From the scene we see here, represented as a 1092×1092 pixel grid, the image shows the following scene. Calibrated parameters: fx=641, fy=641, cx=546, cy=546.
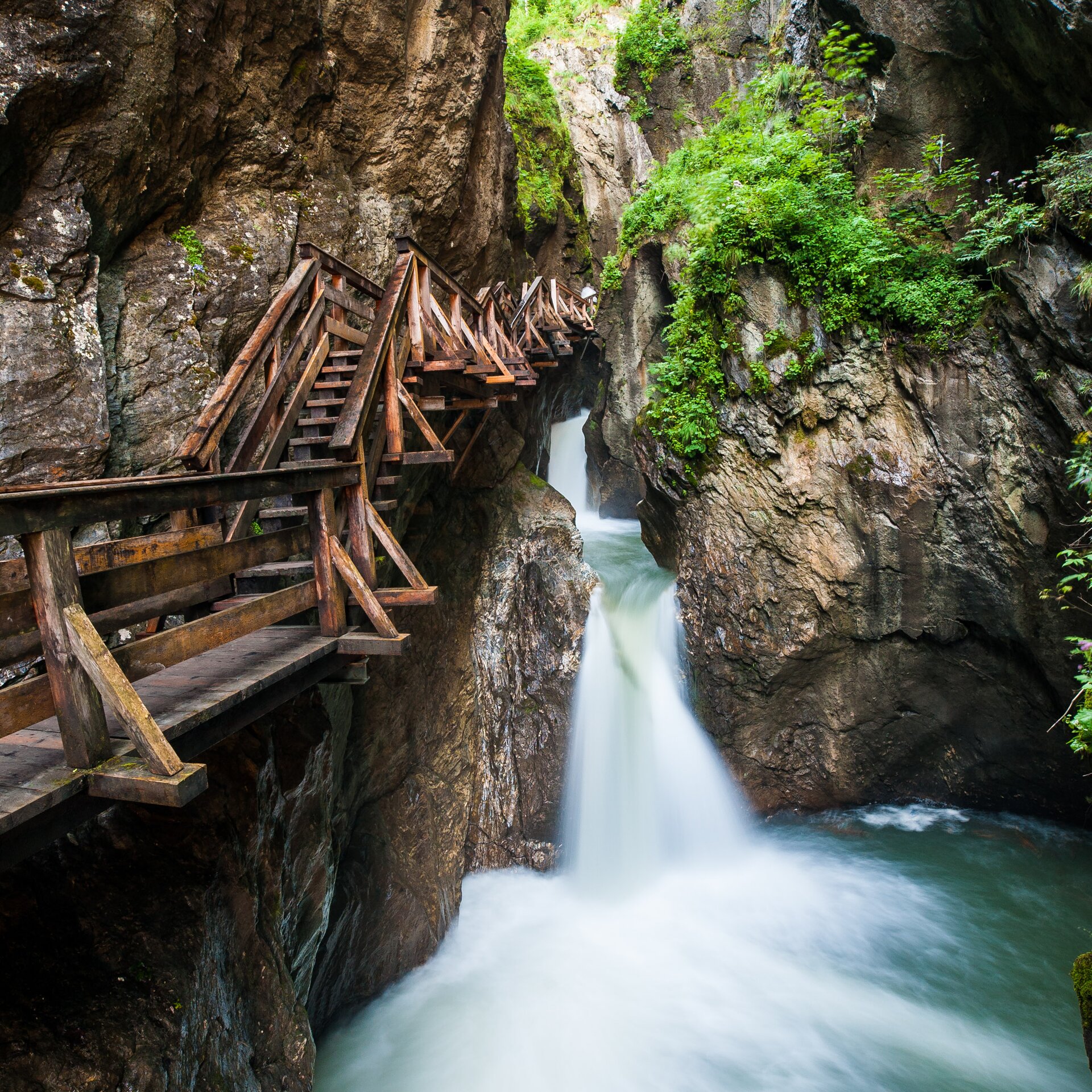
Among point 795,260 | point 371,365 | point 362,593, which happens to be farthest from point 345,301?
point 795,260

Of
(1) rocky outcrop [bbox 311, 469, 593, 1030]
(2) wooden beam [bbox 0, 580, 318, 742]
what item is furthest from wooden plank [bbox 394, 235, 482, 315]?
(2) wooden beam [bbox 0, 580, 318, 742]

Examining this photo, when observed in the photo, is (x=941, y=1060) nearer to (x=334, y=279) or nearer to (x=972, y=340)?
(x=972, y=340)

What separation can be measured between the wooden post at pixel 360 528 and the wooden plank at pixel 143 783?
1822 millimetres

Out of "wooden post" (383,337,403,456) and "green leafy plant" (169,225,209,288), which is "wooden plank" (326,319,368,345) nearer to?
"wooden post" (383,337,403,456)

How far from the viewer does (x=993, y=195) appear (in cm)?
714

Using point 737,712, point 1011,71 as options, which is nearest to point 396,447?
point 737,712

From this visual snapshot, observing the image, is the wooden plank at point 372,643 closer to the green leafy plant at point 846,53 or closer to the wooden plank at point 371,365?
the wooden plank at point 371,365

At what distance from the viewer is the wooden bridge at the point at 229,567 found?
6.91 feet

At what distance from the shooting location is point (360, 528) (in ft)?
12.9

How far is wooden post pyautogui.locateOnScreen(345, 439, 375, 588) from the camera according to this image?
3914 millimetres

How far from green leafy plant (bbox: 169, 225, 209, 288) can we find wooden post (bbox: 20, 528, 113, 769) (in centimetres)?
425

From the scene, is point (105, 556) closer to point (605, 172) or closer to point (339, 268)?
point (339, 268)

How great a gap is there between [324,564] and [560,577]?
21.2 ft

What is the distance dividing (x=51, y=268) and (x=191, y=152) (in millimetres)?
1891
